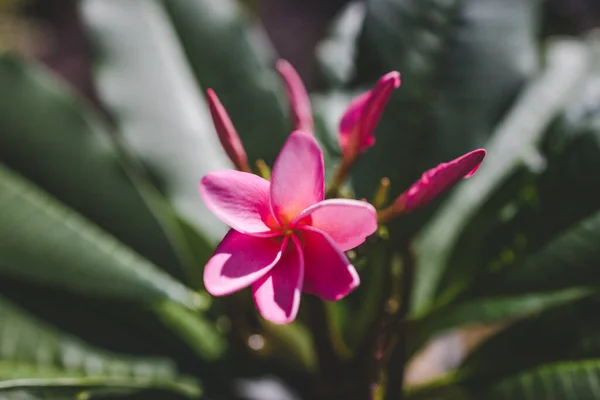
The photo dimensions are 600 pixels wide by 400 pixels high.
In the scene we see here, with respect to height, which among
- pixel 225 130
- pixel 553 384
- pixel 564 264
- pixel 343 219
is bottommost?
pixel 553 384

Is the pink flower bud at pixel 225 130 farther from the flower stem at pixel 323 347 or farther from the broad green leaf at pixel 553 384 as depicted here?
the broad green leaf at pixel 553 384

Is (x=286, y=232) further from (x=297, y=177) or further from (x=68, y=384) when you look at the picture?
(x=68, y=384)

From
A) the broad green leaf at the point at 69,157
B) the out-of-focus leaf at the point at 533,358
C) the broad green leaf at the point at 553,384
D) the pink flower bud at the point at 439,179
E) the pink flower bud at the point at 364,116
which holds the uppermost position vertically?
the broad green leaf at the point at 69,157

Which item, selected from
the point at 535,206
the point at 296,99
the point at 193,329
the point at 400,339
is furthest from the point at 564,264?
the point at 193,329

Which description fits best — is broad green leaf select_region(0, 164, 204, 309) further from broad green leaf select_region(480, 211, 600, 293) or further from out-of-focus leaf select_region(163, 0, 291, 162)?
broad green leaf select_region(480, 211, 600, 293)

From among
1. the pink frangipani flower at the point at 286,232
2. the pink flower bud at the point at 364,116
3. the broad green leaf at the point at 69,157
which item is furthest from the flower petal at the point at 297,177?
the broad green leaf at the point at 69,157

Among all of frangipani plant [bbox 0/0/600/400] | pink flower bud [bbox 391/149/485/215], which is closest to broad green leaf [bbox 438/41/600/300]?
frangipani plant [bbox 0/0/600/400]

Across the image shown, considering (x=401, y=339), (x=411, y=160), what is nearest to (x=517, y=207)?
(x=411, y=160)
